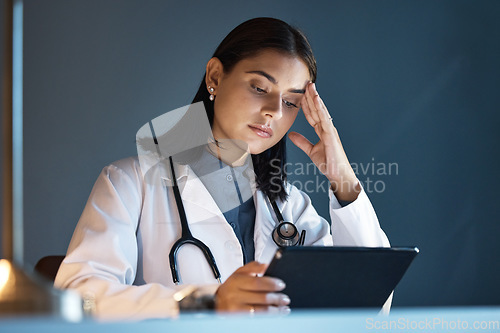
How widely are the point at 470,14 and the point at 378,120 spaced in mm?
565

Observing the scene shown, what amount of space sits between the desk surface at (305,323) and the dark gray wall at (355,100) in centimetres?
176

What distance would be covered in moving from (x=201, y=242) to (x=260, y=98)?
0.38 metres

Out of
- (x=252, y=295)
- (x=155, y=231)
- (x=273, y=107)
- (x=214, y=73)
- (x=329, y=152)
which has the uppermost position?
(x=214, y=73)

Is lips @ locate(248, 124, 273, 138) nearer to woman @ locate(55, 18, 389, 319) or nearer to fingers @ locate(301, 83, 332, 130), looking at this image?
woman @ locate(55, 18, 389, 319)

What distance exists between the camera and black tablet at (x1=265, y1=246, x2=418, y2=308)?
0.77m

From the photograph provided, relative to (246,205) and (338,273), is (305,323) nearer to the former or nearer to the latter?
(338,273)

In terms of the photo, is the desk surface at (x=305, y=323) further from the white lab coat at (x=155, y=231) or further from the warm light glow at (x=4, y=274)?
the white lab coat at (x=155, y=231)

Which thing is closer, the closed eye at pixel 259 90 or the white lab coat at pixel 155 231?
the white lab coat at pixel 155 231

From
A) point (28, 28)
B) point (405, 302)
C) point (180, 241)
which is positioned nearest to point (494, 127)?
point (405, 302)

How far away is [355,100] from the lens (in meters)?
2.23

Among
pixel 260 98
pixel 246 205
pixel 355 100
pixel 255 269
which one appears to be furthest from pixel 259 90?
pixel 355 100

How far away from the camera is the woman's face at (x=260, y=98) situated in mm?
1387

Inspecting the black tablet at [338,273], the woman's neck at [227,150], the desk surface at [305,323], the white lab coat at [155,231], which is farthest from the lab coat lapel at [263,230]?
the desk surface at [305,323]

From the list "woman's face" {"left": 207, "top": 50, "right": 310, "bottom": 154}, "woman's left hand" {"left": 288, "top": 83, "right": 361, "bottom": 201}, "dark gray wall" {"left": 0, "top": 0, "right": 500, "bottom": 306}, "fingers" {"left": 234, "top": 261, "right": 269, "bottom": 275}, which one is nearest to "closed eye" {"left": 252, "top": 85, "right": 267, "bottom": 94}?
"woman's face" {"left": 207, "top": 50, "right": 310, "bottom": 154}
